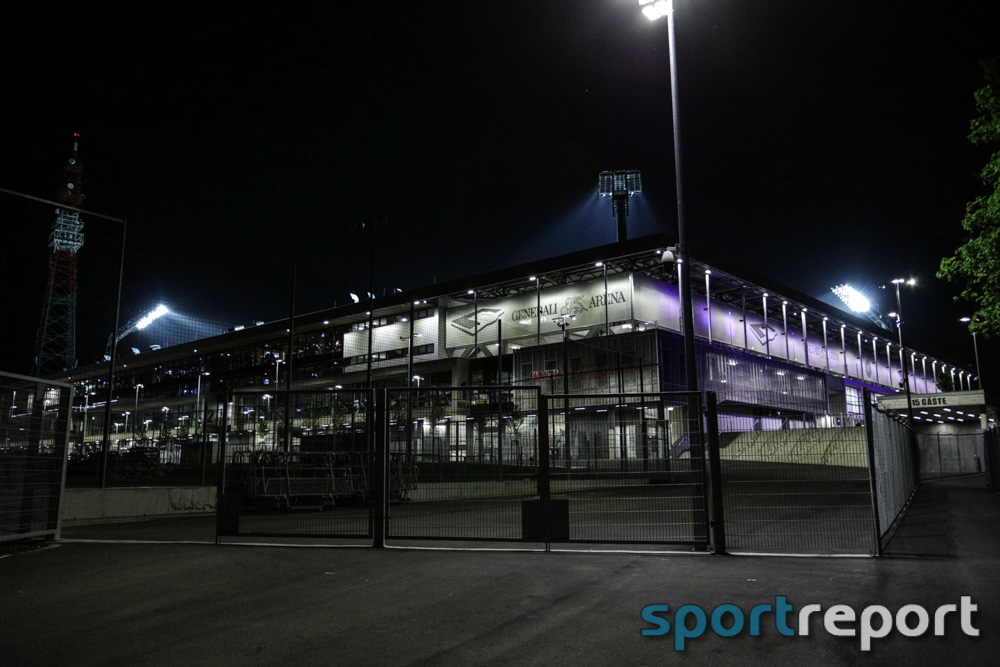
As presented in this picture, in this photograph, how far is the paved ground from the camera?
4.60 meters

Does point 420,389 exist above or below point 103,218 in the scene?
below

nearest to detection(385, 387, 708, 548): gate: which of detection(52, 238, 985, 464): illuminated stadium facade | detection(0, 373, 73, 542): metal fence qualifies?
detection(0, 373, 73, 542): metal fence

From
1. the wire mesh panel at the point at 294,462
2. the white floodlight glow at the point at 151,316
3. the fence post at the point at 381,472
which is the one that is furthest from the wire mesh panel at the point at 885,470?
the white floodlight glow at the point at 151,316

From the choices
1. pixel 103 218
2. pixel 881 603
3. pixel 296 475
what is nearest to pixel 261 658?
pixel 881 603

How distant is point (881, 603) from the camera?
5.85m

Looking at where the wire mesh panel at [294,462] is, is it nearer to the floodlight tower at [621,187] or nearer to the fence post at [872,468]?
the fence post at [872,468]

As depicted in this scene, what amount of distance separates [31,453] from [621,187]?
6931 centimetres

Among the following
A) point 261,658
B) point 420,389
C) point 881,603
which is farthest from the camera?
point 420,389

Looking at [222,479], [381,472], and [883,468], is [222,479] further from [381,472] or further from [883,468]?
[883,468]

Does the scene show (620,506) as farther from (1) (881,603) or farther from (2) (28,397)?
(2) (28,397)

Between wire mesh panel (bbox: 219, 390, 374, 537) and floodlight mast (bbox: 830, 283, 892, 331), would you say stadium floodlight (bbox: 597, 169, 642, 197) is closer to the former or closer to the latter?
floodlight mast (bbox: 830, 283, 892, 331)

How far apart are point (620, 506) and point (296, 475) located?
7109mm

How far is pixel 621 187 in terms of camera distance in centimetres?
7400

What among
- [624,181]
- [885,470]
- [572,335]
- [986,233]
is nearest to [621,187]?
[624,181]
